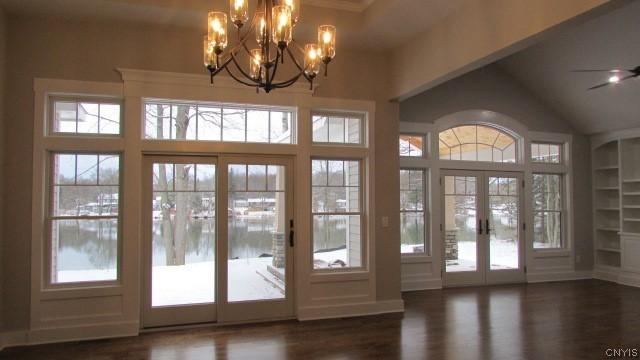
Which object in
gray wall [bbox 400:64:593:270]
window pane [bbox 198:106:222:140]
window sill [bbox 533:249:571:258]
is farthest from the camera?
window sill [bbox 533:249:571:258]

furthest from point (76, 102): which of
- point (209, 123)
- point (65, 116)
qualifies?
point (209, 123)

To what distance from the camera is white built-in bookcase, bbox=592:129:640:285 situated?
705cm

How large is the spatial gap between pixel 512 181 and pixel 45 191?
21.9 ft

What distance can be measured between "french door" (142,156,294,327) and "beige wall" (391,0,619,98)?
1.75 meters

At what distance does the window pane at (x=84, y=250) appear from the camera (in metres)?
4.23

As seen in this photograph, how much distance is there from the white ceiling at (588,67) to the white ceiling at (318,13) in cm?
247

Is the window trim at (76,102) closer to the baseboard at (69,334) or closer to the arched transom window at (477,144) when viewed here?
the baseboard at (69,334)

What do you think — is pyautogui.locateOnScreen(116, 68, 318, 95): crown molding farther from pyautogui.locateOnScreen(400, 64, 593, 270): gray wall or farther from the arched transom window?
the arched transom window

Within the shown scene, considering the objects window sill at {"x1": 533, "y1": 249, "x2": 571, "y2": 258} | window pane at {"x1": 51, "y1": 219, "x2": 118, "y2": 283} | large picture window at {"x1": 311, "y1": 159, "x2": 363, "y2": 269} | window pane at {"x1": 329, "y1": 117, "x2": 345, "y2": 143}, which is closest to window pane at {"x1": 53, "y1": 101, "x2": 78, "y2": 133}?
window pane at {"x1": 51, "y1": 219, "x2": 118, "y2": 283}

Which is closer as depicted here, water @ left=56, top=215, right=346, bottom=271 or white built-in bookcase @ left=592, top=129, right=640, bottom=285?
water @ left=56, top=215, right=346, bottom=271

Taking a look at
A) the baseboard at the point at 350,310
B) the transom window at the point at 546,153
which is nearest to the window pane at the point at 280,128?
the baseboard at the point at 350,310

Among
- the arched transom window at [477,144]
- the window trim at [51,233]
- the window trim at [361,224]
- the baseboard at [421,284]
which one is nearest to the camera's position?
the window trim at [51,233]

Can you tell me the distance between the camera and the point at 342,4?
4.46 metres

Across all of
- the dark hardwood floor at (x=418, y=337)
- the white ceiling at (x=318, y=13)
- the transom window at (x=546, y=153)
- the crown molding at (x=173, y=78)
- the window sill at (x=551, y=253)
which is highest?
the white ceiling at (x=318, y=13)
